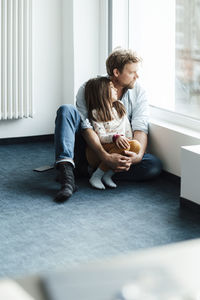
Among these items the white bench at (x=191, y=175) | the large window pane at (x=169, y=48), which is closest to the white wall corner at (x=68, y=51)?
the large window pane at (x=169, y=48)

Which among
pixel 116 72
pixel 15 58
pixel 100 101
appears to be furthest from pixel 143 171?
pixel 15 58

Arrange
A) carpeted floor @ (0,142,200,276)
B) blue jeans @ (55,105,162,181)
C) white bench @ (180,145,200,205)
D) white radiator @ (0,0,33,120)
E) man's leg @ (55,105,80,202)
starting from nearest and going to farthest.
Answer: carpeted floor @ (0,142,200,276), white bench @ (180,145,200,205), man's leg @ (55,105,80,202), blue jeans @ (55,105,162,181), white radiator @ (0,0,33,120)

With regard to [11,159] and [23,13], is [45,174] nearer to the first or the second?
[11,159]

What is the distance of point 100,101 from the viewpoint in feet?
9.83

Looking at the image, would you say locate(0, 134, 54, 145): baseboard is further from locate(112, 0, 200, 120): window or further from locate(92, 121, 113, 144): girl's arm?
locate(92, 121, 113, 144): girl's arm

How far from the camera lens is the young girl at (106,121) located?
2938 mm

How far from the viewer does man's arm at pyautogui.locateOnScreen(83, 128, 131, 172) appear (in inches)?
113

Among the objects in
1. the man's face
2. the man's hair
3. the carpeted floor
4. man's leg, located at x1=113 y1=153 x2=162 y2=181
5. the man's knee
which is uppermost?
the man's hair

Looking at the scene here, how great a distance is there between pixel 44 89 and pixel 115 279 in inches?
144

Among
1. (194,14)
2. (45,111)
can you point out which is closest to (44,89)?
(45,111)

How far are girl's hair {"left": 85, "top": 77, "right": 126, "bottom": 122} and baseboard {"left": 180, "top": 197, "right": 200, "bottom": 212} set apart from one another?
69cm

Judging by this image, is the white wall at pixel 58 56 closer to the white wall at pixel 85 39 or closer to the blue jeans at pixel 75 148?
the white wall at pixel 85 39

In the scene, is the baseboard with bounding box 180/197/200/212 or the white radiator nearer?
the baseboard with bounding box 180/197/200/212

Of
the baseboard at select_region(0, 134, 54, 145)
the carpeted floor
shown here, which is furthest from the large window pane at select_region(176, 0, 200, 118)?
the baseboard at select_region(0, 134, 54, 145)
